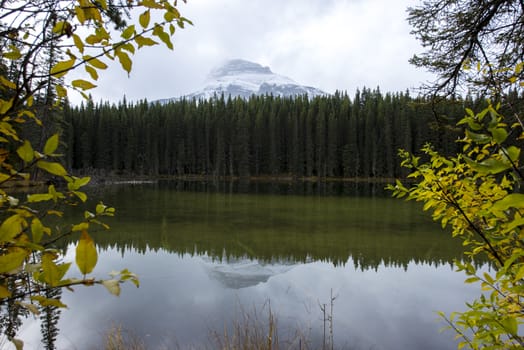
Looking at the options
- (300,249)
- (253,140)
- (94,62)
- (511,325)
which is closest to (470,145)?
(511,325)

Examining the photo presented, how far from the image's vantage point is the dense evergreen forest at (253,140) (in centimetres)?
5547

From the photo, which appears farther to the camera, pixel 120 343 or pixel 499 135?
pixel 120 343

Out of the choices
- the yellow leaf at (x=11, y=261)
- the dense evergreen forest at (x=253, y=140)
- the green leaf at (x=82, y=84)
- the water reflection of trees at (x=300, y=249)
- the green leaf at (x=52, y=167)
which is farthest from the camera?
the dense evergreen forest at (x=253, y=140)

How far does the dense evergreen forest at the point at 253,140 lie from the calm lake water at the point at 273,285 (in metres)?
43.5

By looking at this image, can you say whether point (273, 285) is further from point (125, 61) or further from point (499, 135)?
point (499, 135)

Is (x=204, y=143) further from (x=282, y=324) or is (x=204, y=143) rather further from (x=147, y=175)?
(x=282, y=324)

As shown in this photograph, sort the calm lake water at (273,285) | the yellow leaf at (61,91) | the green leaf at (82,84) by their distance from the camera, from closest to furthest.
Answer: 1. the green leaf at (82,84)
2. the yellow leaf at (61,91)
3. the calm lake water at (273,285)

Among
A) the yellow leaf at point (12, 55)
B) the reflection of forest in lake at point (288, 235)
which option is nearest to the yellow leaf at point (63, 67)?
the yellow leaf at point (12, 55)

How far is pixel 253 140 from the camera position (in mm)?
59500

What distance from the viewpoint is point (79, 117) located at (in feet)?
193

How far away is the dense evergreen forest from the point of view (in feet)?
182

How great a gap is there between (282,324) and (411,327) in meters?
2.10

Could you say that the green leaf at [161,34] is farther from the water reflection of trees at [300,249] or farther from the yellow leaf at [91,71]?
the water reflection of trees at [300,249]

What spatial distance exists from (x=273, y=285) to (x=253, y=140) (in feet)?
174
